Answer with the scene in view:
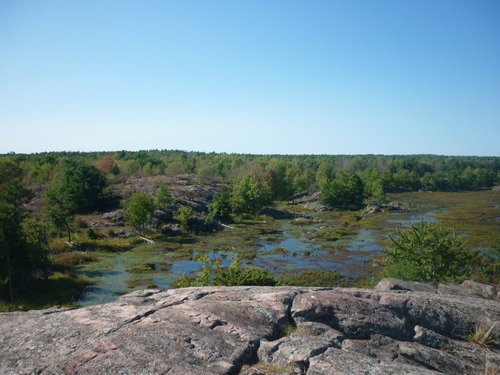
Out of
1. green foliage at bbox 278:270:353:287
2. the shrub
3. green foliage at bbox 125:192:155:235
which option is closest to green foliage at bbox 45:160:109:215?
the shrub

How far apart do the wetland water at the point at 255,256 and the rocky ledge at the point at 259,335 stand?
22251 millimetres

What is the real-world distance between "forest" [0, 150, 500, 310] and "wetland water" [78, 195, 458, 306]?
8.60 feet

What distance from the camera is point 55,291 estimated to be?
108 ft

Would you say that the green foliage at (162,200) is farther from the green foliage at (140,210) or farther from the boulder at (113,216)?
the green foliage at (140,210)

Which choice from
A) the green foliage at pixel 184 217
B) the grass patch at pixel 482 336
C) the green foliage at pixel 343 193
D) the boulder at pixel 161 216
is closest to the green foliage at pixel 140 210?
the green foliage at pixel 184 217

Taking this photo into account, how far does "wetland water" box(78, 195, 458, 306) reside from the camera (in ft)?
122

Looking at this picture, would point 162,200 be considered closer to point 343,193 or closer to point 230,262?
point 230,262

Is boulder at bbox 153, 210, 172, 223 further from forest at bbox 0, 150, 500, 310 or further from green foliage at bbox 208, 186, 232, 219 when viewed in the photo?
green foliage at bbox 208, 186, 232, 219

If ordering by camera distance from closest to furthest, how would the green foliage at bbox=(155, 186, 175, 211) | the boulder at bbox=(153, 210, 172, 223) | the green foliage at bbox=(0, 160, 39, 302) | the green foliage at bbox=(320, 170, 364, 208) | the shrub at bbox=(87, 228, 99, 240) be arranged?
the green foliage at bbox=(0, 160, 39, 302), the shrub at bbox=(87, 228, 99, 240), the boulder at bbox=(153, 210, 172, 223), the green foliage at bbox=(155, 186, 175, 211), the green foliage at bbox=(320, 170, 364, 208)

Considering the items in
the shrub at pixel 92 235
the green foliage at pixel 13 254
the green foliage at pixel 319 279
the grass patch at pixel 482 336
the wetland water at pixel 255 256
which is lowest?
the wetland water at pixel 255 256

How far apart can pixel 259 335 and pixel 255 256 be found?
39087 millimetres

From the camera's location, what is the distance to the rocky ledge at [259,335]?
333 inches

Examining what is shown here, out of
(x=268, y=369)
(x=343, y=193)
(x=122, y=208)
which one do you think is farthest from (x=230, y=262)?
(x=343, y=193)

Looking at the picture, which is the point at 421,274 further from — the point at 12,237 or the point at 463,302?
the point at 12,237
